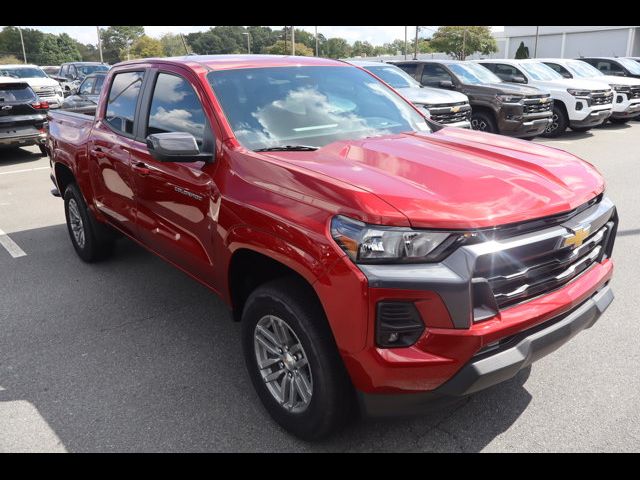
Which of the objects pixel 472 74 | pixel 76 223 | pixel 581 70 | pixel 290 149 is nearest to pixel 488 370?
pixel 290 149

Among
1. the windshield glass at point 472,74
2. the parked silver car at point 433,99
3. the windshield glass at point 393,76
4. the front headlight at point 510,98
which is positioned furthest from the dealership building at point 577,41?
the parked silver car at point 433,99

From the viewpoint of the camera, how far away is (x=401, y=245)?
226cm

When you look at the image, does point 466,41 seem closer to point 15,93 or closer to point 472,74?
point 472,74

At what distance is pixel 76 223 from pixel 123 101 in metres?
1.72

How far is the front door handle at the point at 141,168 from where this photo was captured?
3805mm

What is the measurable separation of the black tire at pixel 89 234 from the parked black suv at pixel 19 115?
22.0ft

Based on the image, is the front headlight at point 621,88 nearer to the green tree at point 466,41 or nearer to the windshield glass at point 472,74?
the windshield glass at point 472,74

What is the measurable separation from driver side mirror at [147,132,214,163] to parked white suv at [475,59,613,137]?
40.4ft

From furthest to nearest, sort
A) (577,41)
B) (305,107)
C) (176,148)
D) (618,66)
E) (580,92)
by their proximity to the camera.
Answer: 1. (577,41)
2. (618,66)
3. (580,92)
4. (305,107)
5. (176,148)

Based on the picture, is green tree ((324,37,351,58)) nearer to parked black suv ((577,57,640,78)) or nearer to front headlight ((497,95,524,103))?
parked black suv ((577,57,640,78))

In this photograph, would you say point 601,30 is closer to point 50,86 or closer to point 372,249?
point 50,86

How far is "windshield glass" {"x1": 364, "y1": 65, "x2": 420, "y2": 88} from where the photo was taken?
38.3 ft
